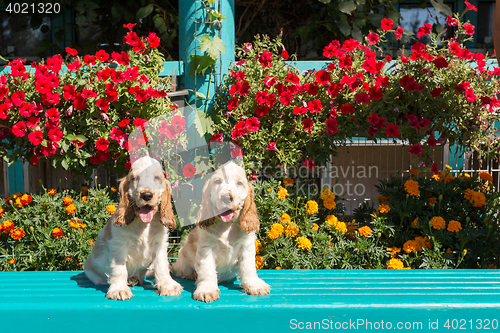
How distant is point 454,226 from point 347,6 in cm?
290

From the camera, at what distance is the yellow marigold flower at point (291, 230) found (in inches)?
126

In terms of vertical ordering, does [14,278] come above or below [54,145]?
below

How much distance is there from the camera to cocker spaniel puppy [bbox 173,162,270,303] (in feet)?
6.54

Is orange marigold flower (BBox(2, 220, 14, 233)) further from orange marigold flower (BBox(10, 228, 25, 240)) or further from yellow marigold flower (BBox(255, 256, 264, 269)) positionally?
yellow marigold flower (BBox(255, 256, 264, 269))

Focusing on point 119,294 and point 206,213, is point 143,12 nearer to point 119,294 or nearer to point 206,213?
point 206,213

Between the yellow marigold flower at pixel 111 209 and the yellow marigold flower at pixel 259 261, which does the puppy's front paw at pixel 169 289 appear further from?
the yellow marigold flower at pixel 111 209

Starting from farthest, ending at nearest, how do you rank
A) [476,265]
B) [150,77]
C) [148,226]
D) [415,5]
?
[415,5] < [150,77] < [476,265] < [148,226]

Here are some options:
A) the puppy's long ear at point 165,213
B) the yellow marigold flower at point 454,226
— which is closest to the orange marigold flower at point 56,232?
the puppy's long ear at point 165,213

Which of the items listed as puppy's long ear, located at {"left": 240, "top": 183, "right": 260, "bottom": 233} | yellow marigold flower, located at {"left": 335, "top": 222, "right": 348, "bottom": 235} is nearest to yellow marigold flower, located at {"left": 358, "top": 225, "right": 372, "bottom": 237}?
yellow marigold flower, located at {"left": 335, "top": 222, "right": 348, "bottom": 235}

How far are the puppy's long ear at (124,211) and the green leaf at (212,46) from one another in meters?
2.02

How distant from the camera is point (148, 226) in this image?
6.89 ft
